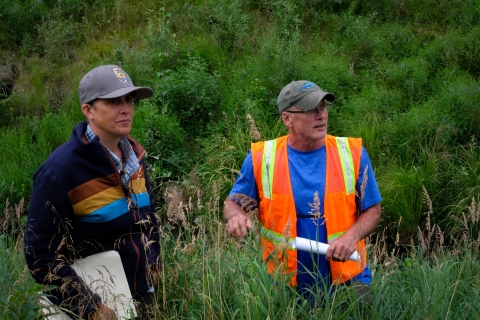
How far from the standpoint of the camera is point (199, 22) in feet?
37.3

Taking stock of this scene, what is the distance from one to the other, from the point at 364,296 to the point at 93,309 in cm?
140

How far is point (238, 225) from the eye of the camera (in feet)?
12.1

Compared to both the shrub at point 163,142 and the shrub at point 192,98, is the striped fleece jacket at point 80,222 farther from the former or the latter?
the shrub at point 192,98

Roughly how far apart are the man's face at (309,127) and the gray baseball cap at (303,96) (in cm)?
4

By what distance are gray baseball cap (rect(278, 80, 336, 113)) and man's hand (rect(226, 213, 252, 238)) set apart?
81 centimetres

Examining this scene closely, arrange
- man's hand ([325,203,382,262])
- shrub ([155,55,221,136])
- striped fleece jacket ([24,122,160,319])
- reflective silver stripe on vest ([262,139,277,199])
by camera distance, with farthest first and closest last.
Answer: shrub ([155,55,221,136]) → reflective silver stripe on vest ([262,139,277,199]) → man's hand ([325,203,382,262]) → striped fleece jacket ([24,122,160,319])

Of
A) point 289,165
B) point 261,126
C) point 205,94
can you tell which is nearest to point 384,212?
point 261,126

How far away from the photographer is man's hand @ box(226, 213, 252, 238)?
364 centimetres

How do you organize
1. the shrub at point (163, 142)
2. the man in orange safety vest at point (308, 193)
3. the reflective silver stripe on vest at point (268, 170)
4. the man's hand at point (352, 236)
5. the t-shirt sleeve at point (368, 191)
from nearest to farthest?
1. the man's hand at point (352, 236)
2. the man in orange safety vest at point (308, 193)
3. the t-shirt sleeve at point (368, 191)
4. the reflective silver stripe on vest at point (268, 170)
5. the shrub at point (163, 142)

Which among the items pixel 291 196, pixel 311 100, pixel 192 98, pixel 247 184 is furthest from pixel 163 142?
pixel 291 196

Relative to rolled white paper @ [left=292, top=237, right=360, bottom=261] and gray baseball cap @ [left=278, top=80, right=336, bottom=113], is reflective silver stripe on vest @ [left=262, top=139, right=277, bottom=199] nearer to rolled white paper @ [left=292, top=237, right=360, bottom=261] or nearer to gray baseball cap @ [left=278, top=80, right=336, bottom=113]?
gray baseball cap @ [left=278, top=80, right=336, bottom=113]

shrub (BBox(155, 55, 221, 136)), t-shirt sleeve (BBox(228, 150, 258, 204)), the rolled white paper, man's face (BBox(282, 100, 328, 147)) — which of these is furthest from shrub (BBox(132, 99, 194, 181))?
the rolled white paper

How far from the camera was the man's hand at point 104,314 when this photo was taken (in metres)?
3.30

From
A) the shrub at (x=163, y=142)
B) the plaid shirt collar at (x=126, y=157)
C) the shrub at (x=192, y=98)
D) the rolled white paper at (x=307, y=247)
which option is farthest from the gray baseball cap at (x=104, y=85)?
the shrub at (x=192, y=98)
